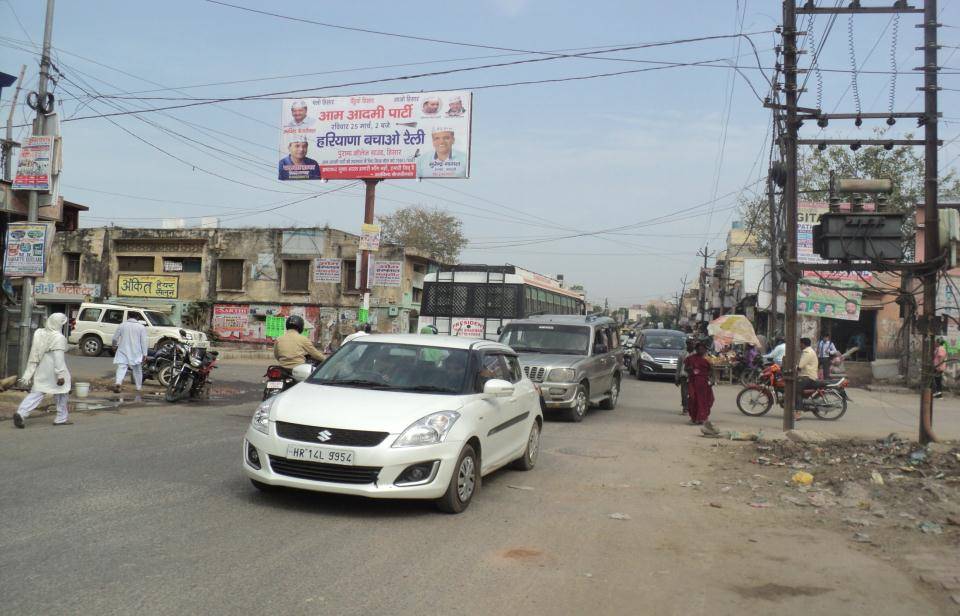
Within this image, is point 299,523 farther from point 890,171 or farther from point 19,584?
point 890,171

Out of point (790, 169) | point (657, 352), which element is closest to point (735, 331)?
point (657, 352)

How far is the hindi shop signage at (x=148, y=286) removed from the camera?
127 ft

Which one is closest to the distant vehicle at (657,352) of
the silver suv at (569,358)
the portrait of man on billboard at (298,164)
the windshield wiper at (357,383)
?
the silver suv at (569,358)

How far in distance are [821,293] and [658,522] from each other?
906 inches

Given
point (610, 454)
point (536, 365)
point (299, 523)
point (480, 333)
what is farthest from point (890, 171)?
point (299, 523)

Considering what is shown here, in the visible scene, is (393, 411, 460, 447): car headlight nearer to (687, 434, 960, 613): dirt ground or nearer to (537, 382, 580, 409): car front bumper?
(687, 434, 960, 613): dirt ground

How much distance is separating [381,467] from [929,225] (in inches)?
344

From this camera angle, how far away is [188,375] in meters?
15.0

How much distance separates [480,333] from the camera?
22062 millimetres

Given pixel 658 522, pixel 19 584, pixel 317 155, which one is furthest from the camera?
pixel 317 155

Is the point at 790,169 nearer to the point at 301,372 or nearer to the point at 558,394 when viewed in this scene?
the point at 558,394

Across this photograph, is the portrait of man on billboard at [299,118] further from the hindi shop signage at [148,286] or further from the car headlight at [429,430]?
the car headlight at [429,430]

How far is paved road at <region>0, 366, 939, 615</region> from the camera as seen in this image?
14.6 feet

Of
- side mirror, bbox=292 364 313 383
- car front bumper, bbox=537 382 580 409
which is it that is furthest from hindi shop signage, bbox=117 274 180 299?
side mirror, bbox=292 364 313 383
